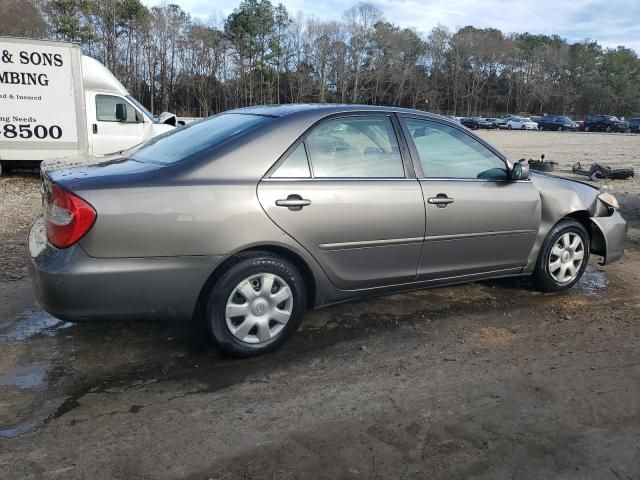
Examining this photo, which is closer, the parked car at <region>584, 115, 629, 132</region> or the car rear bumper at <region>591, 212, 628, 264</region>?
the car rear bumper at <region>591, 212, 628, 264</region>

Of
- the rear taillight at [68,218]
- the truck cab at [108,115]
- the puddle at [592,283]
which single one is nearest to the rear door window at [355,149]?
the rear taillight at [68,218]

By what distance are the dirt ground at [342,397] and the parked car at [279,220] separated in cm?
38

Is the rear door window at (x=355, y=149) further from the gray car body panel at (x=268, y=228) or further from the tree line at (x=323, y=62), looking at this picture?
the tree line at (x=323, y=62)

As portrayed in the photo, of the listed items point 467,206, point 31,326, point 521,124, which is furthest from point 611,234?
point 521,124

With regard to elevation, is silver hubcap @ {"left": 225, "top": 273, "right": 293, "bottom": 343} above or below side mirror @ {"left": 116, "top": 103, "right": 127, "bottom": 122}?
below

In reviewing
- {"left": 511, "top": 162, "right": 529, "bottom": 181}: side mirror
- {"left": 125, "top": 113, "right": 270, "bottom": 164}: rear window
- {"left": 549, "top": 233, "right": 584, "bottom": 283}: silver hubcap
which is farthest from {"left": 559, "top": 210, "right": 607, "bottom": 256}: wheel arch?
{"left": 125, "top": 113, "right": 270, "bottom": 164}: rear window

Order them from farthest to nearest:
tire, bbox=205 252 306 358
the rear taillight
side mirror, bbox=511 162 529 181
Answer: side mirror, bbox=511 162 529 181
tire, bbox=205 252 306 358
the rear taillight

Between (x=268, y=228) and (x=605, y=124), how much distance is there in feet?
211

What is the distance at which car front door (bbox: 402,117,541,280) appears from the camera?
4.14 meters

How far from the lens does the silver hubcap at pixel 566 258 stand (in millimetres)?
4887

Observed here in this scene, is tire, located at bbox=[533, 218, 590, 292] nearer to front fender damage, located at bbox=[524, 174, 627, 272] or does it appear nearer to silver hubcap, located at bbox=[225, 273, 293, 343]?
front fender damage, located at bbox=[524, 174, 627, 272]

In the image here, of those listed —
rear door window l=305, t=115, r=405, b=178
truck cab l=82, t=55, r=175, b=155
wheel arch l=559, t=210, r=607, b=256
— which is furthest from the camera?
truck cab l=82, t=55, r=175, b=155

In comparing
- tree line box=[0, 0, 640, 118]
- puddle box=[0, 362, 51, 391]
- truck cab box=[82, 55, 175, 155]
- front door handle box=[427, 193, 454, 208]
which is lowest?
puddle box=[0, 362, 51, 391]

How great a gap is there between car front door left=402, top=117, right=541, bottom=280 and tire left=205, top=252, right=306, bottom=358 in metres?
1.11
